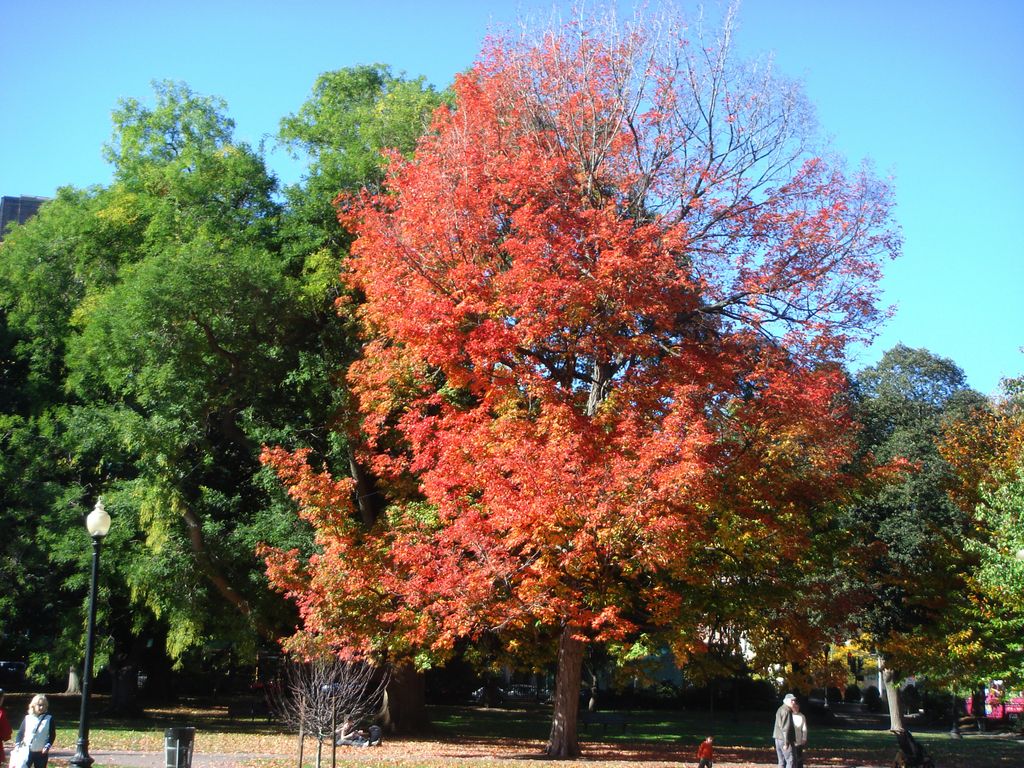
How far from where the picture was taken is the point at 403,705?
2584cm

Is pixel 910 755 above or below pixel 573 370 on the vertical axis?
below

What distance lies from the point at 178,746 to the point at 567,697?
863cm

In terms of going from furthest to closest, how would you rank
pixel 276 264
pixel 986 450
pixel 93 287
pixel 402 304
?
pixel 986 450, pixel 93 287, pixel 276 264, pixel 402 304

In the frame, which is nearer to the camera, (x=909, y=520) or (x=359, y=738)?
(x=359, y=738)

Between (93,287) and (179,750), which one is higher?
(93,287)

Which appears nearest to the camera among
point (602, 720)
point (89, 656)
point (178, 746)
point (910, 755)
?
point (89, 656)

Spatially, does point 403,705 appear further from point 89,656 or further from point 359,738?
point 89,656

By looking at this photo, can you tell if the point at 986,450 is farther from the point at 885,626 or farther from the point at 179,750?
the point at 179,750

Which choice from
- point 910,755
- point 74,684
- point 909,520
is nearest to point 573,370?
point 910,755

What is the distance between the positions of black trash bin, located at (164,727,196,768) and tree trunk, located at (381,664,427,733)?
36.6ft

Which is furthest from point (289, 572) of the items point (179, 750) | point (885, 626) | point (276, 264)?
point (885, 626)

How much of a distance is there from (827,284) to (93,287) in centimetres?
1885

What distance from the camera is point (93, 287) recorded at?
84.3 ft

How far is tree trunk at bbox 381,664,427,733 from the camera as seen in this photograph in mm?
25469
